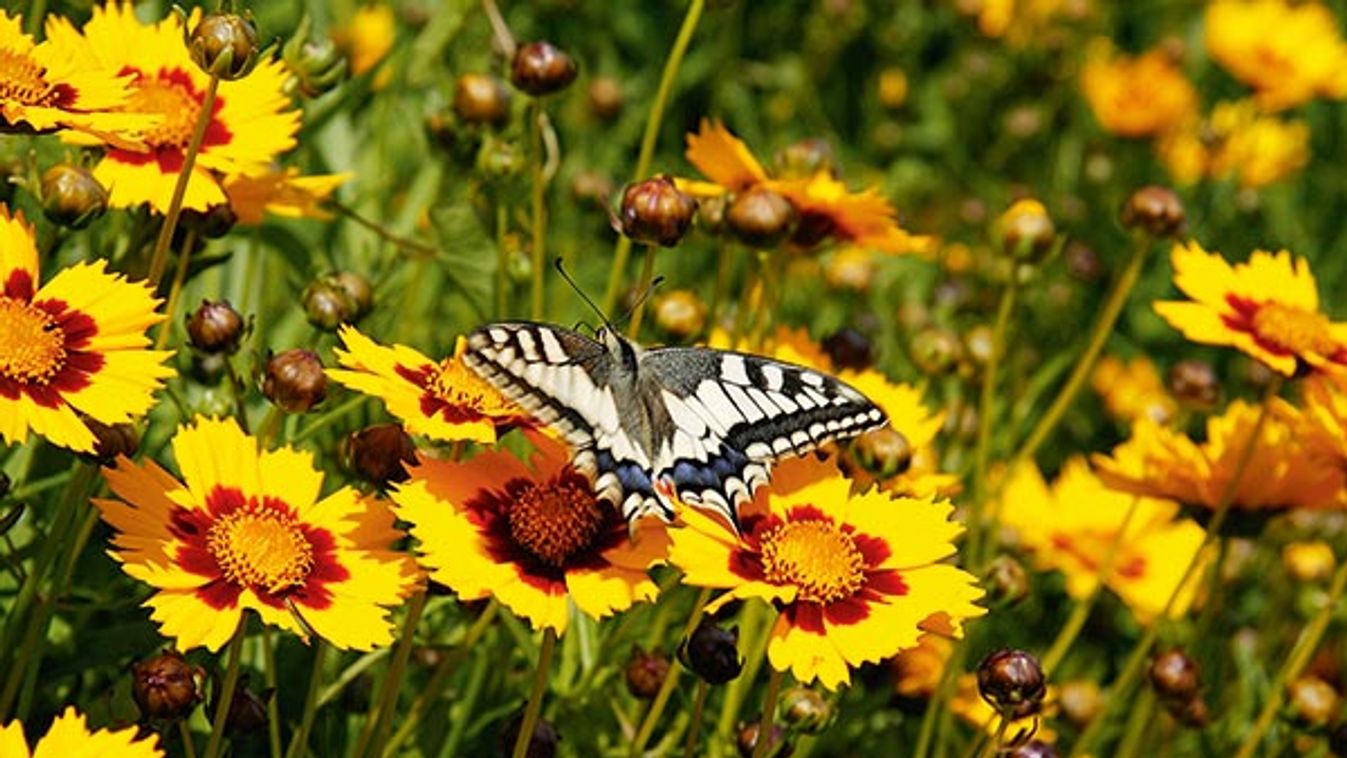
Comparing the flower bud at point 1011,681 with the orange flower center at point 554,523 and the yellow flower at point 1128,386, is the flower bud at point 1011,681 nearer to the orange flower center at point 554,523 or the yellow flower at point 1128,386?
the orange flower center at point 554,523

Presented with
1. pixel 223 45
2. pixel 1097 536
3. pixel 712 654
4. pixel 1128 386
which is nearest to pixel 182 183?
pixel 223 45

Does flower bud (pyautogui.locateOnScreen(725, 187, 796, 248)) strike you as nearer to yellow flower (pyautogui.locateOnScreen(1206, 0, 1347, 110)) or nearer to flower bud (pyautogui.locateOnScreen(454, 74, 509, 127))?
flower bud (pyautogui.locateOnScreen(454, 74, 509, 127))

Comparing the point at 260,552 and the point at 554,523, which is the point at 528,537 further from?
the point at 260,552

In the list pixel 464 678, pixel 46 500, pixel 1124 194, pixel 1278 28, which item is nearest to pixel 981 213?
pixel 1124 194

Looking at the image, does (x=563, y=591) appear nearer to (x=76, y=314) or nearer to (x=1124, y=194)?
(x=76, y=314)

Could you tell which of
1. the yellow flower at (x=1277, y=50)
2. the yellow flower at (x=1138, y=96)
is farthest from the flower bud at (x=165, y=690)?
the yellow flower at (x=1277, y=50)
